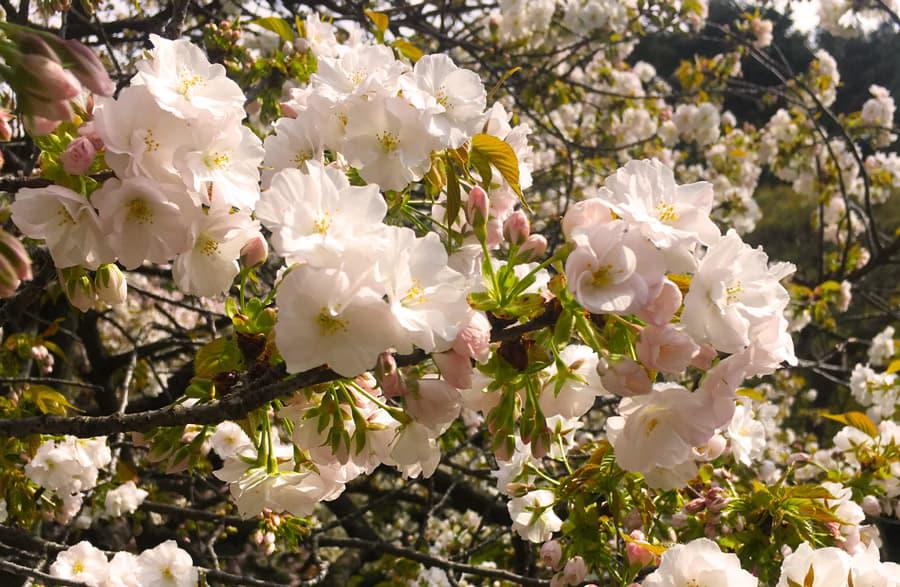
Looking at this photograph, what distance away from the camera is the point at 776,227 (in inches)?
613

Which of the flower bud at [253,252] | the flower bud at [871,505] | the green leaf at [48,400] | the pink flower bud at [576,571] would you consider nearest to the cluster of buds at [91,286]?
the flower bud at [253,252]

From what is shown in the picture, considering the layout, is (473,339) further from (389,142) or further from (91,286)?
(91,286)

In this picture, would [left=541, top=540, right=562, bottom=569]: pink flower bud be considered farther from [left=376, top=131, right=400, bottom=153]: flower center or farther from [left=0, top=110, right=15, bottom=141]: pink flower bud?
[left=0, top=110, right=15, bottom=141]: pink flower bud

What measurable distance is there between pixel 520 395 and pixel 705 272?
1.34 ft

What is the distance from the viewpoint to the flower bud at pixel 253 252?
1199 millimetres

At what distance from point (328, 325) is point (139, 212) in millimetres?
325

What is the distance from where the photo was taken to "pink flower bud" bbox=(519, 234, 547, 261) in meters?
1.16

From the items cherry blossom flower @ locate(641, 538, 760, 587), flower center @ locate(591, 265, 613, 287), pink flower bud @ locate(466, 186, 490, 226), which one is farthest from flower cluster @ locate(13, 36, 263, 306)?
cherry blossom flower @ locate(641, 538, 760, 587)

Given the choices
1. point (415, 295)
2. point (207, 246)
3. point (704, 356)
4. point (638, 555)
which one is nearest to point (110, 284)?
point (207, 246)

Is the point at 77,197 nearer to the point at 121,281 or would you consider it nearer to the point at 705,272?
the point at 121,281

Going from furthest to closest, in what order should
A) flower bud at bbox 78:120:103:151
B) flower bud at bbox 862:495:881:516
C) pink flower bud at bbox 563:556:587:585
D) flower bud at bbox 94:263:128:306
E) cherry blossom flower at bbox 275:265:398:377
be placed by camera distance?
flower bud at bbox 862:495:881:516, pink flower bud at bbox 563:556:587:585, flower bud at bbox 94:263:128:306, flower bud at bbox 78:120:103:151, cherry blossom flower at bbox 275:265:398:377

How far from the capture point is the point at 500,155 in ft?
4.16

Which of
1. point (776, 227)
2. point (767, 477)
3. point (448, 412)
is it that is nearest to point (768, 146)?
point (767, 477)

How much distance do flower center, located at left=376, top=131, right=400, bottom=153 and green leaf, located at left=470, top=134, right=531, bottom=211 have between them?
144 millimetres
